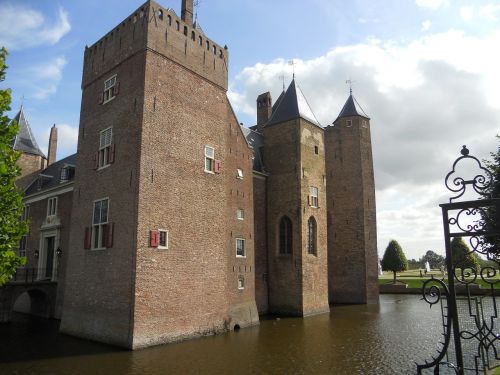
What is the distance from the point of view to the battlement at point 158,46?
1681 centimetres

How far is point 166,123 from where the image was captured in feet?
55.3

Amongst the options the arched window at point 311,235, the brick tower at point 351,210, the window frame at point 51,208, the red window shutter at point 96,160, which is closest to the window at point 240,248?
the arched window at point 311,235

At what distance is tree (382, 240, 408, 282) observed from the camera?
42250mm

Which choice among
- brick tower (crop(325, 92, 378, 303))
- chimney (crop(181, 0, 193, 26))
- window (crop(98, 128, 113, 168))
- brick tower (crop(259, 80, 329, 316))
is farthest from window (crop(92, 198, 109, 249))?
brick tower (crop(325, 92, 378, 303))

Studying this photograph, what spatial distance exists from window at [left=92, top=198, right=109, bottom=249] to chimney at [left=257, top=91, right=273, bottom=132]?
17.4 metres

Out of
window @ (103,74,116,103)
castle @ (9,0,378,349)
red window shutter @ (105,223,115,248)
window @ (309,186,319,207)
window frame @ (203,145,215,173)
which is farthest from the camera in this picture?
window @ (309,186,319,207)

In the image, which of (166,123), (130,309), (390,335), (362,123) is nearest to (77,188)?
(166,123)

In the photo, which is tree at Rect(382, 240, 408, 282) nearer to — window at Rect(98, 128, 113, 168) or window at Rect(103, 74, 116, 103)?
window at Rect(98, 128, 113, 168)

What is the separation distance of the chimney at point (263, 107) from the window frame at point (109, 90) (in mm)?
15550

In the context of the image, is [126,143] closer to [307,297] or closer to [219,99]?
[219,99]

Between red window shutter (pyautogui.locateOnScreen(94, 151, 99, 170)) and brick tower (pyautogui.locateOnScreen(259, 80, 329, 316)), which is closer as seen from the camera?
red window shutter (pyautogui.locateOnScreen(94, 151, 99, 170))

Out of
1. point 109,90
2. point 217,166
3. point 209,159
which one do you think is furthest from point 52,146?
point 217,166

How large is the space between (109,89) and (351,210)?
19533 millimetres

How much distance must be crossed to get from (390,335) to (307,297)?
667 centimetres
